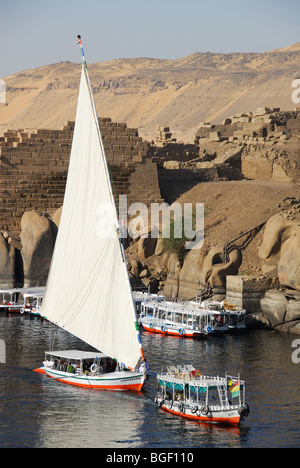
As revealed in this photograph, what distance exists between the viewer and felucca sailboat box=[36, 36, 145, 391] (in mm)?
36812

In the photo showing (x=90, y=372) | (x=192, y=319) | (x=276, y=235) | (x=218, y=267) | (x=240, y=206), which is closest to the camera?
(x=90, y=372)

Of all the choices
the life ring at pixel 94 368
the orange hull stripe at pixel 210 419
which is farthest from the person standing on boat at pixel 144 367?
the life ring at pixel 94 368

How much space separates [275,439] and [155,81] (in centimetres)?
16926

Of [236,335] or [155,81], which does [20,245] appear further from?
[155,81]

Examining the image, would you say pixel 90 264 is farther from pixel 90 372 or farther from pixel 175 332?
pixel 175 332

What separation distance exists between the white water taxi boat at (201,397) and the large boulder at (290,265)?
58.4 ft

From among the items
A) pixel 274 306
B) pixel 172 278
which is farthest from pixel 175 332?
pixel 172 278

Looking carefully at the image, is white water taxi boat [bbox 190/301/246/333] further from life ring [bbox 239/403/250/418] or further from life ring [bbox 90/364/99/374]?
life ring [bbox 239/403/250/418]

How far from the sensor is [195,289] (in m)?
59.1

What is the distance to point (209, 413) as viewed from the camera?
112 feet

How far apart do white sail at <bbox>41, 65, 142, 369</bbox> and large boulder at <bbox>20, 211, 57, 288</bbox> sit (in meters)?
22.0

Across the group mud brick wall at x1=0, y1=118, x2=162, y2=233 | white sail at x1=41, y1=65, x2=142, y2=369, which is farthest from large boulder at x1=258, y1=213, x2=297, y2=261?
white sail at x1=41, y1=65, x2=142, y2=369

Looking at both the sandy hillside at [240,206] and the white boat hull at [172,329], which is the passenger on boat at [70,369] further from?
the sandy hillside at [240,206]

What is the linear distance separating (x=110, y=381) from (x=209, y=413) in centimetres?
551
